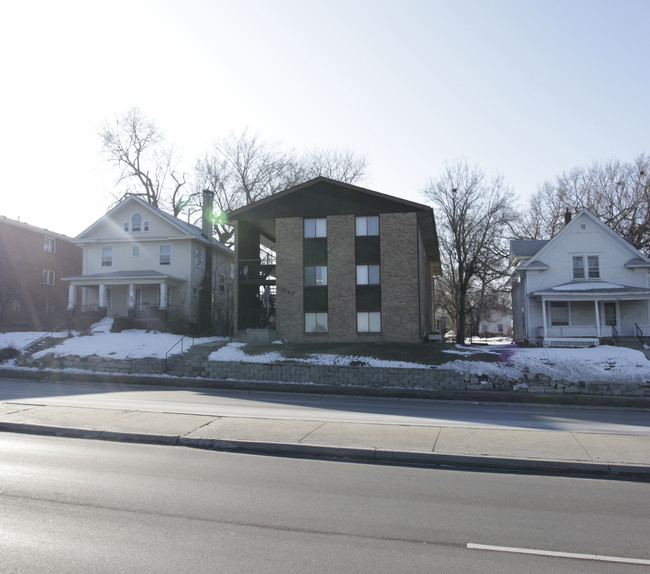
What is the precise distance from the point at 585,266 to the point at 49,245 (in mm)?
42031

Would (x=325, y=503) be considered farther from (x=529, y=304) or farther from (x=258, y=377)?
(x=529, y=304)

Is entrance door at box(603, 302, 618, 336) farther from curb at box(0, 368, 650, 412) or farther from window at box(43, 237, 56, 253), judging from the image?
window at box(43, 237, 56, 253)

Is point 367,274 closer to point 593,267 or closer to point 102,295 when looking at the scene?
point 593,267

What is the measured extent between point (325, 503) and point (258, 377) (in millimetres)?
19004

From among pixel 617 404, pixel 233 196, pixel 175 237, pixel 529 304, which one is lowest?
pixel 617 404

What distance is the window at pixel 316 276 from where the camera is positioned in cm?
3172

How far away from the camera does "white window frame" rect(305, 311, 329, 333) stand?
1231 inches

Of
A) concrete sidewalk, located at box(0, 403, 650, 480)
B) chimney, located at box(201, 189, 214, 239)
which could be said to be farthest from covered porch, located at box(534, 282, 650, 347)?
chimney, located at box(201, 189, 214, 239)

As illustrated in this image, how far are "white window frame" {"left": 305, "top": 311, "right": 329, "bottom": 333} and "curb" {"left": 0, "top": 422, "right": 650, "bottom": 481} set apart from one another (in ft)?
71.8

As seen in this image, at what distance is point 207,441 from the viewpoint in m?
9.11

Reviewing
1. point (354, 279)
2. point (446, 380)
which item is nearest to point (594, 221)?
point (354, 279)

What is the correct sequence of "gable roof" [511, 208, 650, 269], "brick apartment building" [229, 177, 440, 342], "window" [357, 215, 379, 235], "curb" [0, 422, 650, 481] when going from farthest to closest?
"gable roof" [511, 208, 650, 269] → "window" [357, 215, 379, 235] → "brick apartment building" [229, 177, 440, 342] → "curb" [0, 422, 650, 481]

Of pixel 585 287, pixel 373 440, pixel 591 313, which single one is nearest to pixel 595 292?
pixel 585 287

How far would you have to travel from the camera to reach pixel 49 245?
1804 inches
